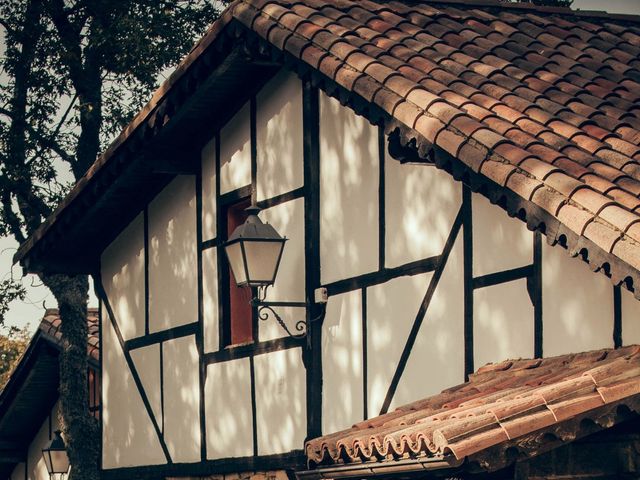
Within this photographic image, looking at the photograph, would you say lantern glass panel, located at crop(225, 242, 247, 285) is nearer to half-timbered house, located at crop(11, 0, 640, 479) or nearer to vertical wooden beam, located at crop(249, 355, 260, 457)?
half-timbered house, located at crop(11, 0, 640, 479)

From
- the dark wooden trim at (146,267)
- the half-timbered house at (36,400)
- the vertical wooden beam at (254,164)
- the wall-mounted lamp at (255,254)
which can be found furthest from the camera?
the half-timbered house at (36,400)

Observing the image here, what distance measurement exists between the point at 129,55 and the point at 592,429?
14004 mm

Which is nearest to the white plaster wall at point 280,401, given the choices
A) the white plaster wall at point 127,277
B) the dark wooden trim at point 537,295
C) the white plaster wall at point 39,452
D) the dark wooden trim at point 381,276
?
the dark wooden trim at point 381,276

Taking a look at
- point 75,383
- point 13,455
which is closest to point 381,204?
point 75,383

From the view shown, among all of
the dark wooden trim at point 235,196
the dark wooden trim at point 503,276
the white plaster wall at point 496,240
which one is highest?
the dark wooden trim at point 235,196

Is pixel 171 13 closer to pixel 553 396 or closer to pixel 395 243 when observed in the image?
pixel 395 243

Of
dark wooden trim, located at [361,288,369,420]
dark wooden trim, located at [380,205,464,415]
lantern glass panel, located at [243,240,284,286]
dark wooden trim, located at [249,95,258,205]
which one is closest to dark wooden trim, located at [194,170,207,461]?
dark wooden trim, located at [249,95,258,205]

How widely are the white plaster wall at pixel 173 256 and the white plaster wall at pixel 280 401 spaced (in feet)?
5.70

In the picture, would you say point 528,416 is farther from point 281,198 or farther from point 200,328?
point 200,328

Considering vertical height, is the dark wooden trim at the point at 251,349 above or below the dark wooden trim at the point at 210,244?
below

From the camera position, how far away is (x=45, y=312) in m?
22.7

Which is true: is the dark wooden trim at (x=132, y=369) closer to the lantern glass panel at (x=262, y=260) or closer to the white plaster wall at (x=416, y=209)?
the lantern glass panel at (x=262, y=260)

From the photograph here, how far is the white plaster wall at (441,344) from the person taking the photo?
1023cm

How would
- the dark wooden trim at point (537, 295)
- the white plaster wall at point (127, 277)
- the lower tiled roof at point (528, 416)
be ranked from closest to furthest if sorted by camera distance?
the lower tiled roof at point (528, 416)
the dark wooden trim at point (537, 295)
the white plaster wall at point (127, 277)
